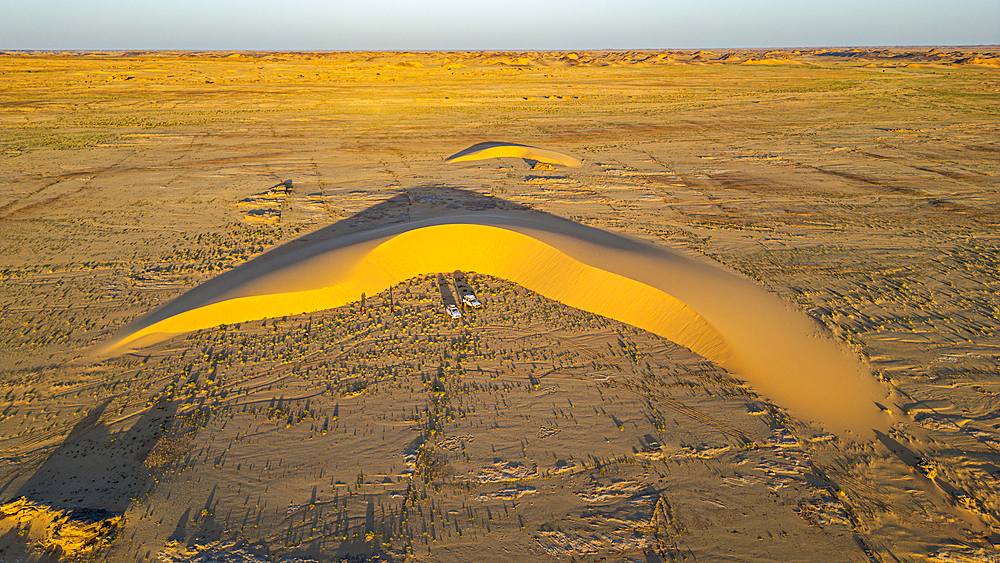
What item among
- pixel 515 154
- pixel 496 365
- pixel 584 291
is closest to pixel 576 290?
pixel 584 291

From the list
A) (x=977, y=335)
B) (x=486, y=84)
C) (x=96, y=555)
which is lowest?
(x=96, y=555)

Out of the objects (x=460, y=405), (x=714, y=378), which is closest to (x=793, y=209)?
(x=714, y=378)

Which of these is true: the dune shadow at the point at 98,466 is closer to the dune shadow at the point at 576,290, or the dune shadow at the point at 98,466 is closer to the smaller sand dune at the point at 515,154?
the dune shadow at the point at 576,290

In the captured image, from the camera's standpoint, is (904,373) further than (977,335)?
No

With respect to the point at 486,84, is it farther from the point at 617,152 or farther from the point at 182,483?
the point at 182,483

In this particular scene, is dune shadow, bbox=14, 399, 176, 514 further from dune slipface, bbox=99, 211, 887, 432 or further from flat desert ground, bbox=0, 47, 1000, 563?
dune slipface, bbox=99, 211, 887, 432

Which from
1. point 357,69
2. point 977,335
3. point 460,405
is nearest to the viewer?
point 460,405

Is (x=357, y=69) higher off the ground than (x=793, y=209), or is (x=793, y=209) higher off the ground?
(x=357, y=69)

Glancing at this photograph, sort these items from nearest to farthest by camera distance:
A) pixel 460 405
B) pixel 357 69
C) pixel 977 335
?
pixel 460 405 → pixel 977 335 → pixel 357 69
